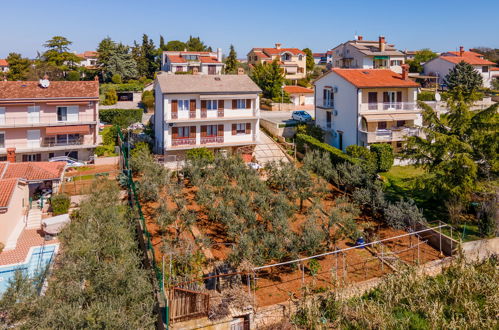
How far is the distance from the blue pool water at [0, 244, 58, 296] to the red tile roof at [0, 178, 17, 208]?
3384mm

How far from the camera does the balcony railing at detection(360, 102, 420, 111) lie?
40781 millimetres

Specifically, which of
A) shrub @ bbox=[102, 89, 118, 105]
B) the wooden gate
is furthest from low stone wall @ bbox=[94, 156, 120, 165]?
the wooden gate

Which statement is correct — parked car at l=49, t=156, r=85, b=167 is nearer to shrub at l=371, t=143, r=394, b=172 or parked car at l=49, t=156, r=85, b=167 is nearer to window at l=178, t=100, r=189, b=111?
window at l=178, t=100, r=189, b=111

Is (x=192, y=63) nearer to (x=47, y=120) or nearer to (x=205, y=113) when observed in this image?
(x=205, y=113)

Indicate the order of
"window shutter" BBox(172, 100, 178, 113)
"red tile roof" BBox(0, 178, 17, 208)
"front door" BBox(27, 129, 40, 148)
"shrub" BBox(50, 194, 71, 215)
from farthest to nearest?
1. "window shutter" BBox(172, 100, 178, 113)
2. "front door" BBox(27, 129, 40, 148)
3. "shrub" BBox(50, 194, 71, 215)
4. "red tile roof" BBox(0, 178, 17, 208)

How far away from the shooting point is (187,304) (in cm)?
1653

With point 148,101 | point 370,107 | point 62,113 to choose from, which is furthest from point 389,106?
point 62,113

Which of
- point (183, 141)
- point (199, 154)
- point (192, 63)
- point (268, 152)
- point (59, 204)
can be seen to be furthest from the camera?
point (192, 63)

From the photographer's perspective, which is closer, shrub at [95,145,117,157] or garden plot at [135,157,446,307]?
garden plot at [135,157,446,307]

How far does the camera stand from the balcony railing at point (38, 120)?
37.1 metres

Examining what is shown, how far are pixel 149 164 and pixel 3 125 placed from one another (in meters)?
16.2

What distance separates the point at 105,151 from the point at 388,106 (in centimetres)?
3008

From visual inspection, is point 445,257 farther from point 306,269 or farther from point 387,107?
point 387,107

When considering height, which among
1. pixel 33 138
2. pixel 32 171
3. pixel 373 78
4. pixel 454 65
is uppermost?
pixel 454 65
